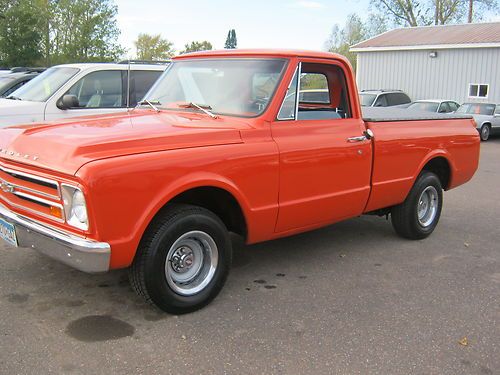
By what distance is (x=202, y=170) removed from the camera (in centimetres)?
362

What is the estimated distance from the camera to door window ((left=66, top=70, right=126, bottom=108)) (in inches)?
315

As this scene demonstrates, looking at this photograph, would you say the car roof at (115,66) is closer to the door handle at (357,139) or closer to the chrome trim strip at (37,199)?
the door handle at (357,139)

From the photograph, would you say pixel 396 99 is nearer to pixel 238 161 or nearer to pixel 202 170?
pixel 238 161

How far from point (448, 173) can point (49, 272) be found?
4456mm

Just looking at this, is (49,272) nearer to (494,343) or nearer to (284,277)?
(284,277)

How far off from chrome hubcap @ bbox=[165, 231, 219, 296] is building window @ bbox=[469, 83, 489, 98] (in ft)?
75.0

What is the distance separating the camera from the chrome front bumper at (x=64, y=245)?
10.4 feet

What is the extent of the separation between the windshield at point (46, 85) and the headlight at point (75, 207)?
5.13 m

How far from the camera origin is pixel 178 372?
3021mm

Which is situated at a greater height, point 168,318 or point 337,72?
point 337,72

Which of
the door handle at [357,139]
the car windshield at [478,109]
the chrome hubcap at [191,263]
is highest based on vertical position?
the car windshield at [478,109]

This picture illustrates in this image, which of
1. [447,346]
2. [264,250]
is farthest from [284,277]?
[447,346]

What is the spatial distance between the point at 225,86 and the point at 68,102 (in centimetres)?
365

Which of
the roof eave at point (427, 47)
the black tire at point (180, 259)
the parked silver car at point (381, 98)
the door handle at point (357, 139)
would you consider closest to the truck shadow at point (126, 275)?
the black tire at point (180, 259)
